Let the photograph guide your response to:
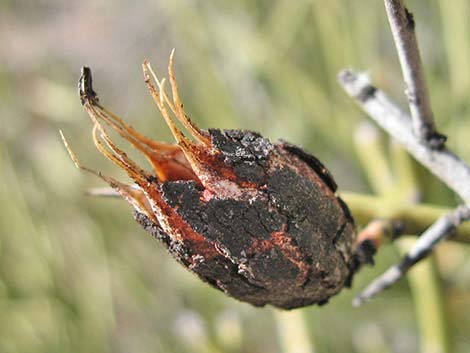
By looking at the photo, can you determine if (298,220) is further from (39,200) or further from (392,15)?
(39,200)

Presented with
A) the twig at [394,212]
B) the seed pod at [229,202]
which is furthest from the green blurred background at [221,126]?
the seed pod at [229,202]

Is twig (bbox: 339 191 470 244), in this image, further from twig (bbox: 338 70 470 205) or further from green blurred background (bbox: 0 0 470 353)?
green blurred background (bbox: 0 0 470 353)

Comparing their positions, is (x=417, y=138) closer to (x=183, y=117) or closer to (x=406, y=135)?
(x=406, y=135)

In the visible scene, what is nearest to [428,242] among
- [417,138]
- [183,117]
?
[417,138]

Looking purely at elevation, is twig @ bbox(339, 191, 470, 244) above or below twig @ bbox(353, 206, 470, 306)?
above

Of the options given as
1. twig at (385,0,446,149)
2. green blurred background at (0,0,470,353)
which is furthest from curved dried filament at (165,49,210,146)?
green blurred background at (0,0,470,353)

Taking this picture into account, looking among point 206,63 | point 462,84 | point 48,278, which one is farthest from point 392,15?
point 48,278
